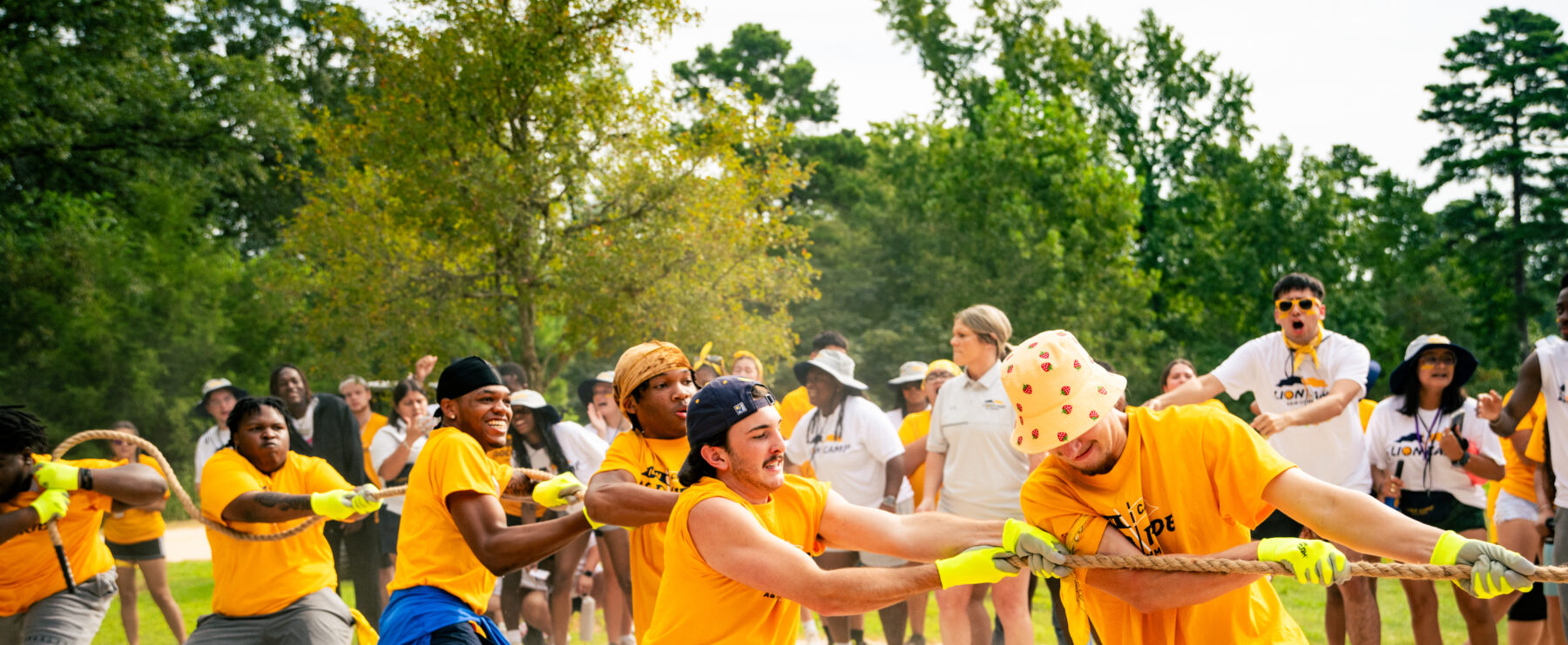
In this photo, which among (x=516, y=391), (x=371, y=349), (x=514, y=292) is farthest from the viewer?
(x=514, y=292)

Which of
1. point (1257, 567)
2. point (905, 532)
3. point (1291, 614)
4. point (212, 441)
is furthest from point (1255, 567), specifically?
point (212, 441)

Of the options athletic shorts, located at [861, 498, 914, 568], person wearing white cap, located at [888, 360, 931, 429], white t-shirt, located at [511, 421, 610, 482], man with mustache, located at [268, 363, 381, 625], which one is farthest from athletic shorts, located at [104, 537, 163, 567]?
person wearing white cap, located at [888, 360, 931, 429]

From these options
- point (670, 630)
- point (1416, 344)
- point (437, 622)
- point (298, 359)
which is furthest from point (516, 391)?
point (298, 359)

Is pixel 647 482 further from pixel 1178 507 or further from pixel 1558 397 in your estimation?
pixel 1558 397

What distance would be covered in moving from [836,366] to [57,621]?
15.5 feet

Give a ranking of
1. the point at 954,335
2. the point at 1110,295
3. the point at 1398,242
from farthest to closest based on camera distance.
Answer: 1. the point at 1398,242
2. the point at 1110,295
3. the point at 954,335

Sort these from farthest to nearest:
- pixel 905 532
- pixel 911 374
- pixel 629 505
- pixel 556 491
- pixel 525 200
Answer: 1. pixel 525 200
2. pixel 911 374
3. pixel 556 491
4. pixel 629 505
5. pixel 905 532

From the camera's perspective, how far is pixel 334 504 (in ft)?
17.1

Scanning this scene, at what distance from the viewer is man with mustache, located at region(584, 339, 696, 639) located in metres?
4.30

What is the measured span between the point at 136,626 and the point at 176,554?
9046 millimetres

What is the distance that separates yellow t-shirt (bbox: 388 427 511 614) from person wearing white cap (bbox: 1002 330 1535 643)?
6.88 feet

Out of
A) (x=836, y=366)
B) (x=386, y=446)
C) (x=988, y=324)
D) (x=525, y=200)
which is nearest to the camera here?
(x=988, y=324)

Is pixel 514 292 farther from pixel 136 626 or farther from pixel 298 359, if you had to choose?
pixel 298 359

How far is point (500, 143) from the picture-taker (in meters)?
13.3
